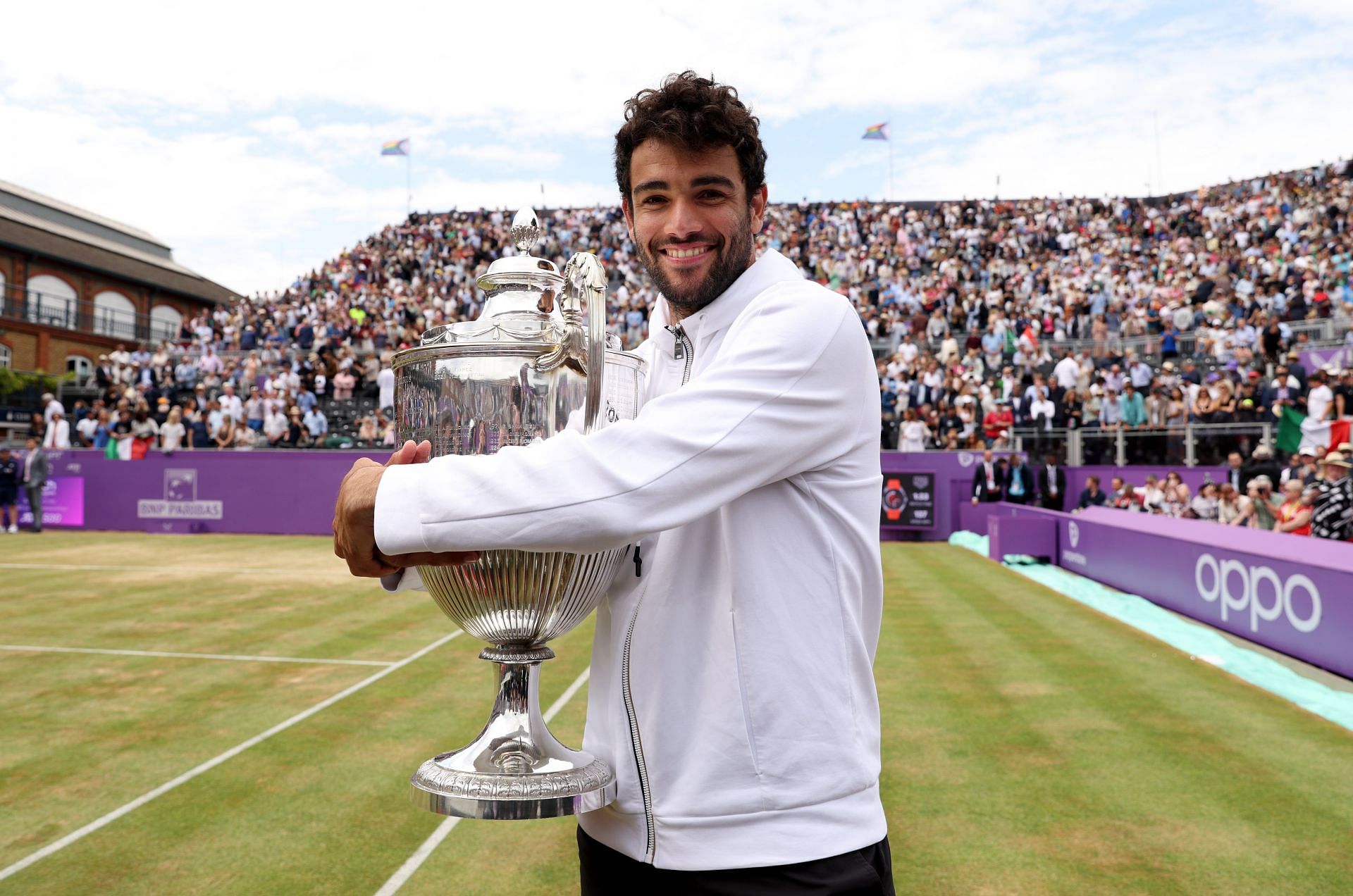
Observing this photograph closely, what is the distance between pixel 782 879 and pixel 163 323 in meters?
51.6

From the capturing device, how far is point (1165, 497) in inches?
497

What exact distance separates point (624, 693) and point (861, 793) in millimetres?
365

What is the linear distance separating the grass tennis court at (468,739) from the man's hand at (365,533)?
106 inches

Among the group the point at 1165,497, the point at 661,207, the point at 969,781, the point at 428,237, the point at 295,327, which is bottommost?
the point at 969,781

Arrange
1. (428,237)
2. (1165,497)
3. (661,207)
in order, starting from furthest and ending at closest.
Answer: (428,237) < (1165,497) < (661,207)

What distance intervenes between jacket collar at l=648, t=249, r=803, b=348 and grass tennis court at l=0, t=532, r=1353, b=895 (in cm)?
271

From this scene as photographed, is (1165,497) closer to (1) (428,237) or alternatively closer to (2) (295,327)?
(2) (295,327)

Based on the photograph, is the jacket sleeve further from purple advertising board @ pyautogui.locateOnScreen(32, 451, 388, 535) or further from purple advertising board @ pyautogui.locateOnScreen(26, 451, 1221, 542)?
purple advertising board @ pyautogui.locateOnScreen(32, 451, 388, 535)

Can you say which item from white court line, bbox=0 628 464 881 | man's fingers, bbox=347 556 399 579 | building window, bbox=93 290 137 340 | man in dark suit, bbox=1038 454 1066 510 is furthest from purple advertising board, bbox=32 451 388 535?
building window, bbox=93 290 137 340

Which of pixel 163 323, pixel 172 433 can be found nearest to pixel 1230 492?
pixel 172 433

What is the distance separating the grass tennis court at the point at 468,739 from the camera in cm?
377

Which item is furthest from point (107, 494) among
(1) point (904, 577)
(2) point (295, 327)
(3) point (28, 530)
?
(1) point (904, 577)

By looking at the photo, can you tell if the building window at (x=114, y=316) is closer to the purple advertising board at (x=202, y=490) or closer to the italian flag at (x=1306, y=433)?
the purple advertising board at (x=202, y=490)

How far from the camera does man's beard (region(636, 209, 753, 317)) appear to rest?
1.58 m
